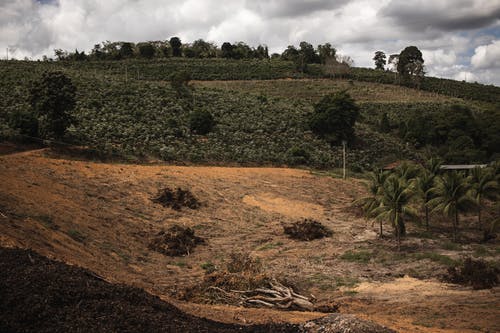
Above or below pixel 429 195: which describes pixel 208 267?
below

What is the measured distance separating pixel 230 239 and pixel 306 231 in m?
3.97

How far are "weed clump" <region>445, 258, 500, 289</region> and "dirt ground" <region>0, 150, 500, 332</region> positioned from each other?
57cm

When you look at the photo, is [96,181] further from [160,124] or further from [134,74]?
[134,74]

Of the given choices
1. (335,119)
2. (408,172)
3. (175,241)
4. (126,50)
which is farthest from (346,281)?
(126,50)

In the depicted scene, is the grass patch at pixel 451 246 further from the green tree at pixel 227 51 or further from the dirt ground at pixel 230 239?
the green tree at pixel 227 51

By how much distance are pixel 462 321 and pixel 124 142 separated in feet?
87.5

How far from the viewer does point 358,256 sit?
1838cm

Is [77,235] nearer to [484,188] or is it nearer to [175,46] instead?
[484,188]

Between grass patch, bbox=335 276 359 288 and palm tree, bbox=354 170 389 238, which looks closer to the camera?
grass patch, bbox=335 276 359 288

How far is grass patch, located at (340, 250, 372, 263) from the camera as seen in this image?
59.4ft

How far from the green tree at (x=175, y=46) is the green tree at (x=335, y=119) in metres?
51.7

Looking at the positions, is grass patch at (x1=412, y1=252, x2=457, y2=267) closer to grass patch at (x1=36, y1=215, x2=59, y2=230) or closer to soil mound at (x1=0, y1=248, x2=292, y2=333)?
soil mound at (x1=0, y1=248, x2=292, y2=333)

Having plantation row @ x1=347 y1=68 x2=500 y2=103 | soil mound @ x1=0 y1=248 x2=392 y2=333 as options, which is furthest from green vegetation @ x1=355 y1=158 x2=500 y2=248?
plantation row @ x1=347 y1=68 x2=500 y2=103

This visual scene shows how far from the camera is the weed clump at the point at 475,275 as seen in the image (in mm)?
14404
